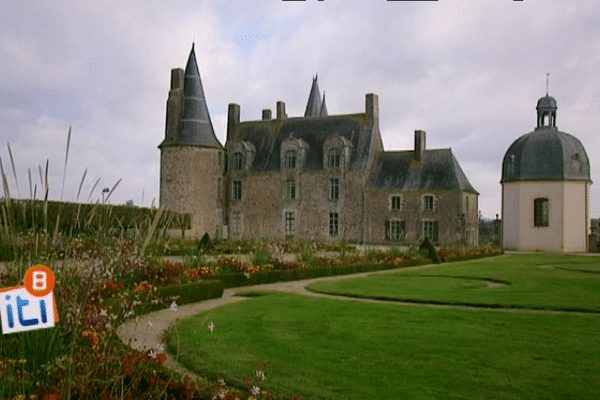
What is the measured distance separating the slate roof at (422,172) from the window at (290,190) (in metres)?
4.46

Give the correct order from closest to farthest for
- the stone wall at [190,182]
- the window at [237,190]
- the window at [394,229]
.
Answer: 1. the window at [394,229]
2. the stone wall at [190,182]
3. the window at [237,190]

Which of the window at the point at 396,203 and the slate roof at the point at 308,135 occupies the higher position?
the slate roof at the point at 308,135

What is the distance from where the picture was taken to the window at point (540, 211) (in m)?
29.7

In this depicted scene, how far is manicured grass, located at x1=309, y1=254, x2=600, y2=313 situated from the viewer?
947 centimetres

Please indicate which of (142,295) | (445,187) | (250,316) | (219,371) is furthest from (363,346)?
(445,187)

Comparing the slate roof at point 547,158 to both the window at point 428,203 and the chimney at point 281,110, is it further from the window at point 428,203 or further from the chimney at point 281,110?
the chimney at point 281,110

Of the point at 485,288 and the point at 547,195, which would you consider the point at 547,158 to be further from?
the point at 485,288

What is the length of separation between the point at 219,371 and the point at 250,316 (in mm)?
2630

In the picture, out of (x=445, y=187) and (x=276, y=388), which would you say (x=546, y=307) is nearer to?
(x=276, y=388)

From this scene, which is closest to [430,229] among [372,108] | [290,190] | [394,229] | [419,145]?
[394,229]

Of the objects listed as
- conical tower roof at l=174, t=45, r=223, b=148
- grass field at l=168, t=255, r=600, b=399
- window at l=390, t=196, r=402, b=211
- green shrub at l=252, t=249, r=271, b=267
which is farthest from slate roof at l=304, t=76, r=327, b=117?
grass field at l=168, t=255, r=600, b=399

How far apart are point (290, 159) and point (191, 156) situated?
17.6 feet

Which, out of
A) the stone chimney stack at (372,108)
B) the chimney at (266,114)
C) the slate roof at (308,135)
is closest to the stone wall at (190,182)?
the slate roof at (308,135)

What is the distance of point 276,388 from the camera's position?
468 cm
